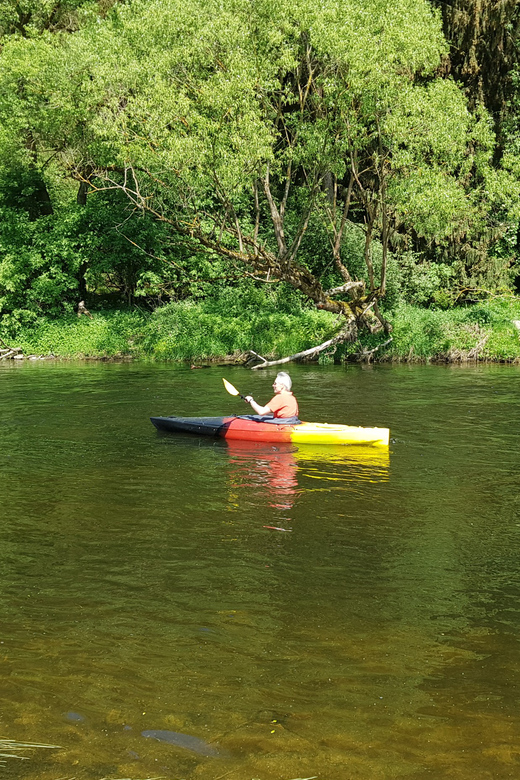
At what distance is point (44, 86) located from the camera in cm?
2433

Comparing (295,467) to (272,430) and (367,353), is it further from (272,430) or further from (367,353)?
(367,353)

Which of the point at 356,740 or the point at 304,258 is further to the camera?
the point at 304,258

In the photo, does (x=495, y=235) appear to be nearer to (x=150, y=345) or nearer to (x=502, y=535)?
(x=150, y=345)

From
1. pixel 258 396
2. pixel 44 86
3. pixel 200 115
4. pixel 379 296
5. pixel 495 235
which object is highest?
pixel 44 86

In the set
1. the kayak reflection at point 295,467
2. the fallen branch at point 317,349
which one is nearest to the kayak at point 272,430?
the kayak reflection at point 295,467

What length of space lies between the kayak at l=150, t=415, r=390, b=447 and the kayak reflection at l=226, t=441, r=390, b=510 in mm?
116

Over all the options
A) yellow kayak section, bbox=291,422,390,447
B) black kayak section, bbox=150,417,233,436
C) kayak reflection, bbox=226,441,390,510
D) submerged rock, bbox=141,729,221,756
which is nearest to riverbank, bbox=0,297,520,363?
black kayak section, bbox=150,417,233,436

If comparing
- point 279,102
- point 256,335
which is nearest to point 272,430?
point 279,102

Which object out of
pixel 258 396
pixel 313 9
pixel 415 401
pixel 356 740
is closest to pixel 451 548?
pixel 356 740

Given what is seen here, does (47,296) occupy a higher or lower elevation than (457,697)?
higher

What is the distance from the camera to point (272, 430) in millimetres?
12023

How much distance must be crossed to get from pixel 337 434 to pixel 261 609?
20.0 ft

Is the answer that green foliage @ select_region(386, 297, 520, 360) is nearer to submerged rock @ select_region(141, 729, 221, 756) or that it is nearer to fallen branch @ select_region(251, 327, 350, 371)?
fallen branch @ select_region(251, 327, 350, 371)

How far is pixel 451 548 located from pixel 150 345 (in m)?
19.5
